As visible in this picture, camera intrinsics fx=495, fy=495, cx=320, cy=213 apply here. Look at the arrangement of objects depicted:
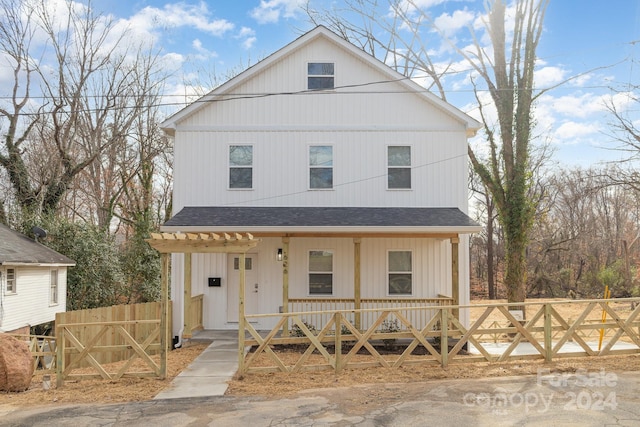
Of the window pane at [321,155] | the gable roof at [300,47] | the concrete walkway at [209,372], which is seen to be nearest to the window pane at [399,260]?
the window pane at [321,155]

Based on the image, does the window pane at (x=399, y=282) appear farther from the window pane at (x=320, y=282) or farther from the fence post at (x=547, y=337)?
the fence post at (x=547, y=337)

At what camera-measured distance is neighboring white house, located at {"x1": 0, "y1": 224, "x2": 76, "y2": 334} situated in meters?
15.8

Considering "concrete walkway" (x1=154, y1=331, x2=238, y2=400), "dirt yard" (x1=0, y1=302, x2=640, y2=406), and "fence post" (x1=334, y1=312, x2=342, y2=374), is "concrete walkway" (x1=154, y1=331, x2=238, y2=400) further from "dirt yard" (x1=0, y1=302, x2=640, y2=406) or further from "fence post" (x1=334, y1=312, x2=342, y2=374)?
"fence post" (x1=334, y1=312, x2=342, y2=374)

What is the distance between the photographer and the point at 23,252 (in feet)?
54.2

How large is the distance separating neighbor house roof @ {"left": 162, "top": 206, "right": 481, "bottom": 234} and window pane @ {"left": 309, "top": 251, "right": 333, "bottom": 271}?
1.20 m

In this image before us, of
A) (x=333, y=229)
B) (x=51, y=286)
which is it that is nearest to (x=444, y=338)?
(x=333, y=229)

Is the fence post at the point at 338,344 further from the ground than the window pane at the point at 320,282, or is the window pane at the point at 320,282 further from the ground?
the window pane at the point at 320,282

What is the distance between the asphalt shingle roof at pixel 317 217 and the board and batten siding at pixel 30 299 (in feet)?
24.6

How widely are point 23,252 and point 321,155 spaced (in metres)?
10.7

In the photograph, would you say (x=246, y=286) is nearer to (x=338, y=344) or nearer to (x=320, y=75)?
(x=338, y=344)

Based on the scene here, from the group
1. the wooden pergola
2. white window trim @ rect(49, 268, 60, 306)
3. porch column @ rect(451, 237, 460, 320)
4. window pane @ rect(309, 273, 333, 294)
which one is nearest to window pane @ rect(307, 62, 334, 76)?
window pane @ rect(309, 273, 333, 294)

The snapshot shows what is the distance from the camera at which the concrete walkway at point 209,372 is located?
7988 mm

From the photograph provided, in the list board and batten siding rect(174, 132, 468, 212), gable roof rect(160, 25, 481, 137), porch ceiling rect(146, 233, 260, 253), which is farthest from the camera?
board and batten siding rect(174, 132, 468, 212)

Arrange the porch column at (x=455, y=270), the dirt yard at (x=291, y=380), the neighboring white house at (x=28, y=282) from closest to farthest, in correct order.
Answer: the dirt yard at (x=291, y=380) → the porch column at (x=455, y=270) → the neighboring white house at (x=28, y=282)
